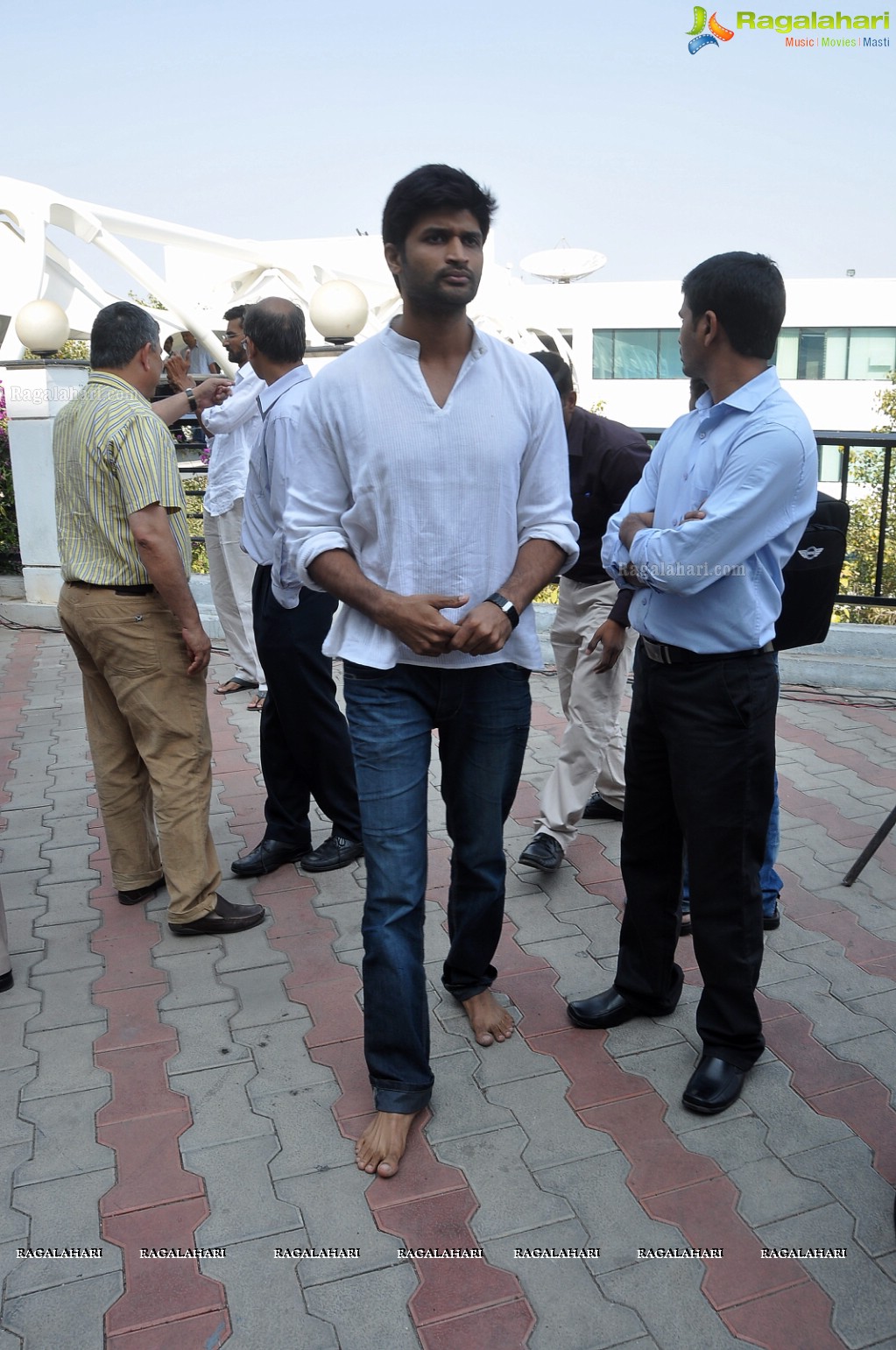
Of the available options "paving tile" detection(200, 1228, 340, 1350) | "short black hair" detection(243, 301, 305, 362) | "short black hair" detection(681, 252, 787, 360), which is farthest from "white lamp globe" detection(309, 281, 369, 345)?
"paving tile" detection(200, 1228, 340, 1350)

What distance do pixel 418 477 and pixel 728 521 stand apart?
2.32 feet

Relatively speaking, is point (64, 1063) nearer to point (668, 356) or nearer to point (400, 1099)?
point (400, 1099)

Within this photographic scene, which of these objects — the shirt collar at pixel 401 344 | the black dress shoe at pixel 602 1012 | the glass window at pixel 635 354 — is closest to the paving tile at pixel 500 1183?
the black dress shoe at pixel 602 1012

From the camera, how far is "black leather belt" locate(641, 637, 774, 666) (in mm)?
2645

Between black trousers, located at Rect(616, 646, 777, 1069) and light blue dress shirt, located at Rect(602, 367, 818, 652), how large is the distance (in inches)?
4.2

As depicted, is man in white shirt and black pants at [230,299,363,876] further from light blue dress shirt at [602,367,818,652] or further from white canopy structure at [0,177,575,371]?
white canopy structure at [0,177,575,371]

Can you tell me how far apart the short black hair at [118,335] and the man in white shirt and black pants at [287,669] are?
55 centimetres

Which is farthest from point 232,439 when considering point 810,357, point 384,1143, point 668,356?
point 668,356

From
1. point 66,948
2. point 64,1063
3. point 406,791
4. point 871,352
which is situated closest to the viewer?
point 406,791

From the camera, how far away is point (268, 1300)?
2191 millimetres

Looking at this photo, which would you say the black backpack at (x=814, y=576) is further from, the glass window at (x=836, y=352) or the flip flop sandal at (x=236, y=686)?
the glass window at (x=836, y=352)

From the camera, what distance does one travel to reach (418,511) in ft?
8.22

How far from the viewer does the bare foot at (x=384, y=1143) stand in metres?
2.54

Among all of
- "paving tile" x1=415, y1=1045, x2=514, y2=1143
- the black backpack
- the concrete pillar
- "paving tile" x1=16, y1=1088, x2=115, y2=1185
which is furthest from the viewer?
the concrete pillar
